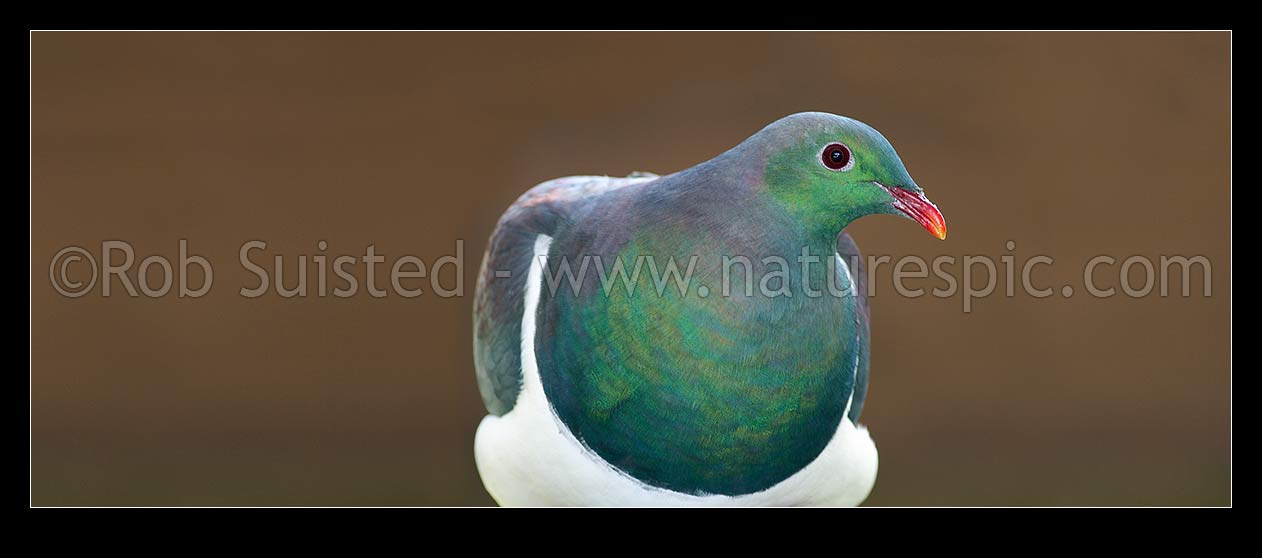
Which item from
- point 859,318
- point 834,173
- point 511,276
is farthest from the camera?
point 511,276

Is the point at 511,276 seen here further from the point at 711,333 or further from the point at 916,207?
the point at 916,207

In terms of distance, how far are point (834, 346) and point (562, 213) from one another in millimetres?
567

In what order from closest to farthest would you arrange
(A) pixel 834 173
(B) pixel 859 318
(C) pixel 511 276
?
(A) pixel 834 173 < (B) pixel 859 318 < (C) pixel 511 276

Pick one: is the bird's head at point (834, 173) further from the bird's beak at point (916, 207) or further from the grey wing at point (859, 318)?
the grey wing at point (859, 318)

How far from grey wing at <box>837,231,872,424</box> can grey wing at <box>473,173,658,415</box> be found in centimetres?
38

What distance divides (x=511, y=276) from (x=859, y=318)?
2.04 feet

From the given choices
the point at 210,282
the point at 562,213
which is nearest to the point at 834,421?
the point at 562,213

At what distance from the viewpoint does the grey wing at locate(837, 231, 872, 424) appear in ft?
7.90

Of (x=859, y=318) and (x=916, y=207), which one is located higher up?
(x=916, y=207)

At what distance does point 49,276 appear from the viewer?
13.9 ft

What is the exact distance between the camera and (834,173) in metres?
2.07

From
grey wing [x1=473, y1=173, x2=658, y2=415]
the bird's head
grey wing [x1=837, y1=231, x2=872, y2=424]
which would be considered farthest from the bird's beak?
grey wing [x1=473, y1=173, x2=658, y2=415]

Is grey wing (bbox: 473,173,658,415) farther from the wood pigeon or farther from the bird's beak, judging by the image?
the bird's beak

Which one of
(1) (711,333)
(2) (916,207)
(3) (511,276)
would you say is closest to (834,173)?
(2) (916,207)
